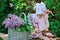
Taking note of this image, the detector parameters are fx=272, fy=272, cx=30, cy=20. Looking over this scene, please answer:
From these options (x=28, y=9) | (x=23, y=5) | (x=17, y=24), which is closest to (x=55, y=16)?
(x=28, y=9)

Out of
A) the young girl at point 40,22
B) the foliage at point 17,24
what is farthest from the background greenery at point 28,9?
the foliage at point 17,24

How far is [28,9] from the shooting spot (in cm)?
781

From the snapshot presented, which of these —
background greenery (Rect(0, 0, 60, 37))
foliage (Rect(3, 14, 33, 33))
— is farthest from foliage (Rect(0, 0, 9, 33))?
foliage (Rect(3, 14, 33, 33))

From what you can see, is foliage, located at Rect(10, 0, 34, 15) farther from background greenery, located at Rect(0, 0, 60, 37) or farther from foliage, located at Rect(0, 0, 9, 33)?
foliage, located at Rect(0, 0, 9, 33)

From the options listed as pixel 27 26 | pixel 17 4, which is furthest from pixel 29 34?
pixel 17 4

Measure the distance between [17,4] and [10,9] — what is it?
22.2 inches

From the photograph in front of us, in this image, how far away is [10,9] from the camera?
8.41 m

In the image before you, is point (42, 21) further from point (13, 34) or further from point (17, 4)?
point (17, 4)

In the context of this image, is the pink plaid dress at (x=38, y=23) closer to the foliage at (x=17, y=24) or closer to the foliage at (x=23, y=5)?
the foliage at (x=17, y=24)

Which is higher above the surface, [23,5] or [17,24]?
[23,5]

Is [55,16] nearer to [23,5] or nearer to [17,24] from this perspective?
[23,5]

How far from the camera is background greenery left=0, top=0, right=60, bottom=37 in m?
7.26

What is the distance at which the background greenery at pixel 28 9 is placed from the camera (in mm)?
7258

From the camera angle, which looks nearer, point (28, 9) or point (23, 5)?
point (28, 9)
